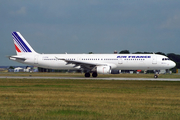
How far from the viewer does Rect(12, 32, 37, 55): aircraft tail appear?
163 ft

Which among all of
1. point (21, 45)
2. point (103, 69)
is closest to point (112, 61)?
point (103, 69)

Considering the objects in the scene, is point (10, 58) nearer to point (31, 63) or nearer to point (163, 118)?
point (31, 63)

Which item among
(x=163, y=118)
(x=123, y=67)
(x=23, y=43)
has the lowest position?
(x=163, y=118)

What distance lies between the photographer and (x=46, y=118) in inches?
446

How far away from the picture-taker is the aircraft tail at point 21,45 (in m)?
49.7

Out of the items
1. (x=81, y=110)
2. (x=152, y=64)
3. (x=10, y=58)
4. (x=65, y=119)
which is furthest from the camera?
(x=10, y=58)

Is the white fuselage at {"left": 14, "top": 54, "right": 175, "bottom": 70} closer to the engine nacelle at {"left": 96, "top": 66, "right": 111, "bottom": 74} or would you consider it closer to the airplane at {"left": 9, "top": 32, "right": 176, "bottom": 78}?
the airplane at {"left": 9, "top": 32, "right": 176, "bottom": 78}

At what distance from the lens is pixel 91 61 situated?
4722 centimetres

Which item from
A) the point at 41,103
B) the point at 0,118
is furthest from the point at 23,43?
the point at 0,118

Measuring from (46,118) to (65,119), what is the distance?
80 centimetres

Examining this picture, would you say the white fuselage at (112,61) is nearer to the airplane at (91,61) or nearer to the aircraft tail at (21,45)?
the airplane at (91,61)

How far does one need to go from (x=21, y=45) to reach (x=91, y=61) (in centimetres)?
1279

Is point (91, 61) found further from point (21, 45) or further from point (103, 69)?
point (21, 45)

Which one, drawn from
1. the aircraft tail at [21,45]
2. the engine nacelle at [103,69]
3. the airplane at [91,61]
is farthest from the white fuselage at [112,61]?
the engine nacelle at [103,69]
